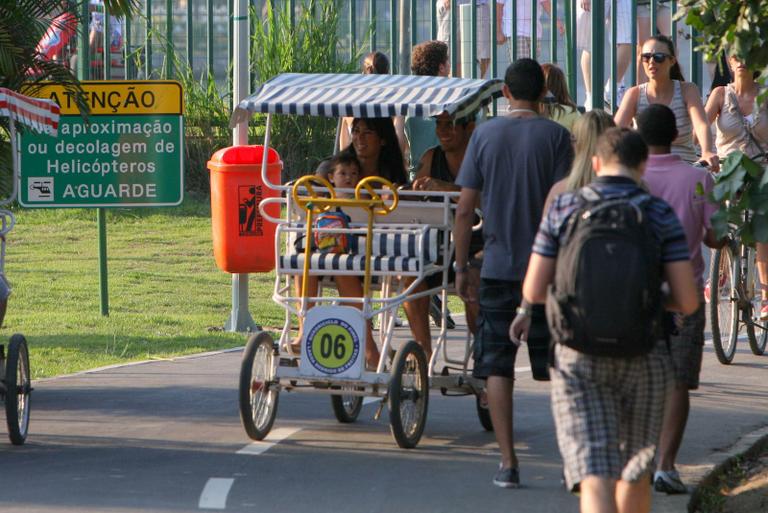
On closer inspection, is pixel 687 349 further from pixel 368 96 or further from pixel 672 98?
pixel 672 98

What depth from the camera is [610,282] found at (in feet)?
16.4

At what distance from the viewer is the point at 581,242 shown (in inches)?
197

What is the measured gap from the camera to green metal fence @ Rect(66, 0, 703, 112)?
14.5 metres

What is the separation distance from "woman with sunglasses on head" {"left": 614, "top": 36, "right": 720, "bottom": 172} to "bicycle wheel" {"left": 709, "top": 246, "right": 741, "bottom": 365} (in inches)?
49.1

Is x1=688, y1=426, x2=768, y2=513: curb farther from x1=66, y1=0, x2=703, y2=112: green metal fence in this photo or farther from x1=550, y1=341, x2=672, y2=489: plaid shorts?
x1=66, y1=0, x2=703, y2=112: green metal fence

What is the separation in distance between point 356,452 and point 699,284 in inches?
79.0

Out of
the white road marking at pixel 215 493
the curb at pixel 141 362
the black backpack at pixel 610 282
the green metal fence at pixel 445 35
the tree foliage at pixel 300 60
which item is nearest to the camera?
the black backpack at pixel 610 282

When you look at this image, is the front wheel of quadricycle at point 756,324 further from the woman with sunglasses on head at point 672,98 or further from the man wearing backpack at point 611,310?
the man wearing backpack at point 611,310

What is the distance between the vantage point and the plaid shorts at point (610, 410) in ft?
16.8

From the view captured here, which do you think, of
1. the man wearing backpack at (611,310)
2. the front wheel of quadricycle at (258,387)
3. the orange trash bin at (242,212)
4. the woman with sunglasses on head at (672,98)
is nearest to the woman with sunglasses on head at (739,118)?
the woman with sunglasses on head at (672,98)

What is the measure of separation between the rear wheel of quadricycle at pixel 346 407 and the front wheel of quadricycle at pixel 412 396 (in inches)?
21.0

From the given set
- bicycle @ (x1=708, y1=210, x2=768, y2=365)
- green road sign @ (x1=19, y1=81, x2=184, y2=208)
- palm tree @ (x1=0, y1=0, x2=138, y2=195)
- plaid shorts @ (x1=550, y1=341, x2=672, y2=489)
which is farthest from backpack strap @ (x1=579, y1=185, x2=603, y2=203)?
green road sign @ (x1=19, y1=81, x2=184, y2=208)

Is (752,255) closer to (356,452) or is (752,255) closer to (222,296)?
(356,452)

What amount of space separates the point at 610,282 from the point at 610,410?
17.8 inches
